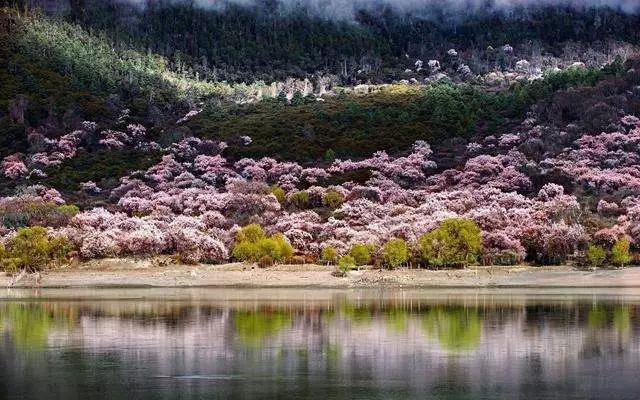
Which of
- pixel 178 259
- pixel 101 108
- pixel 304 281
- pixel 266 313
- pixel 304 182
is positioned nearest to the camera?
pixel 266 313

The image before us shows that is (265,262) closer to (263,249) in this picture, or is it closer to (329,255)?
(263,249)

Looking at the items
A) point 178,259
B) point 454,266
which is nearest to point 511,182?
point 454,266

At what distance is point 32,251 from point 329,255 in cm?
2453

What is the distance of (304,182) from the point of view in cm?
13250

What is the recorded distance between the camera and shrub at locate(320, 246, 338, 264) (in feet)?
302

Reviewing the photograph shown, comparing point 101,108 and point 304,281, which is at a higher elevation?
point 101,108

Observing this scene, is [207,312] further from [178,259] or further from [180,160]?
[180,160]

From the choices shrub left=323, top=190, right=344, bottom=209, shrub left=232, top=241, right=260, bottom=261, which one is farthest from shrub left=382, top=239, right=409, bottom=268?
shrub left=323, top=190, right=344, bottom=209

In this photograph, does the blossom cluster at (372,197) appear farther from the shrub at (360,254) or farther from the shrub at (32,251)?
the shrub at (360,254)

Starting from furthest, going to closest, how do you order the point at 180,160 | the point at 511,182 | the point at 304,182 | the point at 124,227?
the point at 180,160 < the point at 304,182 < the point at 511,182 < the point at 124,227

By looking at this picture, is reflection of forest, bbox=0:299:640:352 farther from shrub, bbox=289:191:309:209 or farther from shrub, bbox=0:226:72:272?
shrub, bbox=289:191:309:209

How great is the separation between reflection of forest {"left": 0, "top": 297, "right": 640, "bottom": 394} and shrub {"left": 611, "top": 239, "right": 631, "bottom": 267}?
24706 mm

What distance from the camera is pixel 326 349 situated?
43312 millimetres

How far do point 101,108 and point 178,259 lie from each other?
78.1 metres
